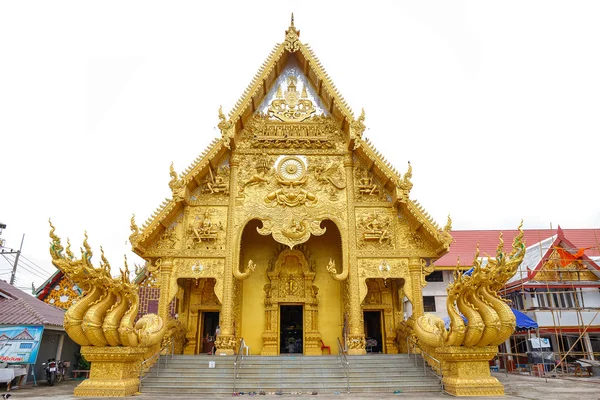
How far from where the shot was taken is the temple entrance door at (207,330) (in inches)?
476

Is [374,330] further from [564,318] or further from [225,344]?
[564,318]

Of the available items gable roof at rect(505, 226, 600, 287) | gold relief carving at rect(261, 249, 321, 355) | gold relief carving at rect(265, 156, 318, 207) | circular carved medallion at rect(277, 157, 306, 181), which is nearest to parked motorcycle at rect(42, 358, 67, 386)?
gold relief carving at rect(261, 249, 321, 355)

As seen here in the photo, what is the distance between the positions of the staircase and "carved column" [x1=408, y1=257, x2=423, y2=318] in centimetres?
134

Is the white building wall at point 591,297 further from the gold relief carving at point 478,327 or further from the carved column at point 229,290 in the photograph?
the carved column at point 229,290

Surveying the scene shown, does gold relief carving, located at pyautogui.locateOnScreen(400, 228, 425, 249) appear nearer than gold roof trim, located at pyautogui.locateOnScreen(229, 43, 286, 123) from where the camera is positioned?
Yes

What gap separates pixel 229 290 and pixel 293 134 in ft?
15.7

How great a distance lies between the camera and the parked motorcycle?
1005 centimetres

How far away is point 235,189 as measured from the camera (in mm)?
11117

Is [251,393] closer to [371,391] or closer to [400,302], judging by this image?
[371,391]

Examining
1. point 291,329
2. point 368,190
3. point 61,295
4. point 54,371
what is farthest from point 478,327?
point 61,295

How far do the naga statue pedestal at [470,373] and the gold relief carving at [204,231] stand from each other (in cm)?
610

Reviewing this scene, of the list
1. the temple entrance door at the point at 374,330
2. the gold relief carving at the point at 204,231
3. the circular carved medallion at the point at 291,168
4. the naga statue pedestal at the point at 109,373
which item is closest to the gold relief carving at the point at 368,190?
the circular carved medallion at the point at 291,168

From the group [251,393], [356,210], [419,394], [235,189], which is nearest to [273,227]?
[235,189]

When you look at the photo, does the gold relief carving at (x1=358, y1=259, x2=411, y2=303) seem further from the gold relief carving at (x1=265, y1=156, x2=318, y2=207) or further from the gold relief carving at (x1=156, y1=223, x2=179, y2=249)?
the gold relief carving at (x1=156, y1=223, x2=179, y2=249)
